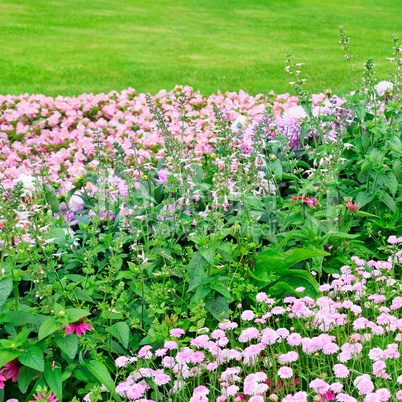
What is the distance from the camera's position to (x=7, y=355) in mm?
1724

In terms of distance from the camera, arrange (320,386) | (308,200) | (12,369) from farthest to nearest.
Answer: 1. (308,200)
2. (12,369)
3. (320,386)

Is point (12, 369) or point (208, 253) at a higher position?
point (208, 253)

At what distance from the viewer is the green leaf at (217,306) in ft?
6.79

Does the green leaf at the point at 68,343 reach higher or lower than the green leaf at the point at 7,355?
higher

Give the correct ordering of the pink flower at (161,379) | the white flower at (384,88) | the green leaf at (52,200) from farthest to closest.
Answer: the white flower at (384,88), the green leaf at (52,200), the pink flower at (161,379)

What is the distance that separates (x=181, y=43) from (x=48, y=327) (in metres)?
11.2

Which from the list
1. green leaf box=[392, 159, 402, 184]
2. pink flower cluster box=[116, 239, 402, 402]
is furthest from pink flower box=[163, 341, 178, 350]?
green leaf box=[392, 159, 402, 184]

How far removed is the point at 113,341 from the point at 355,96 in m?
2.05

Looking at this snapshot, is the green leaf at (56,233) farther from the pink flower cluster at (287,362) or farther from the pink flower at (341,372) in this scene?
the pink flower at (341,372)

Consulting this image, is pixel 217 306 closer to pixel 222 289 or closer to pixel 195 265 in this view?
pixel 222 289

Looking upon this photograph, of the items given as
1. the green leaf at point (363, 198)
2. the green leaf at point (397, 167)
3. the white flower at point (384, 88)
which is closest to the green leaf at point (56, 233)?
the green leaf at point (363, 198)

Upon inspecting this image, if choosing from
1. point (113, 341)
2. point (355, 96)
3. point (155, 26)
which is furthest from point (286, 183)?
point (155, 26)

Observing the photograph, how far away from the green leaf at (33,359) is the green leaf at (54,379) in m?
0.09

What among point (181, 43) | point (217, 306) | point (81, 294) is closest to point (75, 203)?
point (81, 294)
